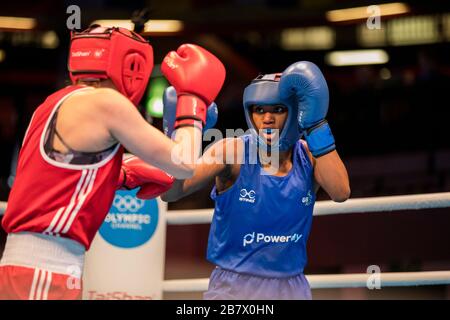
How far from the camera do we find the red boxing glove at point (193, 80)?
2080 mm

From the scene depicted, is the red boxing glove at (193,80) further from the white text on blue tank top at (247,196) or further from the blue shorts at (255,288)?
the blue shorts at (255,288)

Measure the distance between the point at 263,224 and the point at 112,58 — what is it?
0.78 m

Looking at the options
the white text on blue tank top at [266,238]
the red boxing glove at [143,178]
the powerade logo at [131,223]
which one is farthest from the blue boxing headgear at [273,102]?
the powerade logo at [131,223]

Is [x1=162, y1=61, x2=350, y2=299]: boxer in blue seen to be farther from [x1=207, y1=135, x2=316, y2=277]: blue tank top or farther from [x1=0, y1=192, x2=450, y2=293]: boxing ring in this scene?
[x1=0, y1=192, x2=450, y2=293]: boxing ring

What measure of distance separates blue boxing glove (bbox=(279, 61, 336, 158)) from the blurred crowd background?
0.50 m

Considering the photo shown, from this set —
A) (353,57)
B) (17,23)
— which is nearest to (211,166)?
(353,57)

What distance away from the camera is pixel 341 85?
733cm

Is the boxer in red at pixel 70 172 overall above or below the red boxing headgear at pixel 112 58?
below

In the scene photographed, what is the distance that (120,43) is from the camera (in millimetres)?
2055

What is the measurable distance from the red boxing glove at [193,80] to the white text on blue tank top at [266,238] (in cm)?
52

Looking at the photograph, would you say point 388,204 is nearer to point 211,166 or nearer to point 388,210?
point 388,210

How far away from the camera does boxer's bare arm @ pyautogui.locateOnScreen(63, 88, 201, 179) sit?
1.89 meters

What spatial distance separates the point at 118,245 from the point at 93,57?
1.40m
